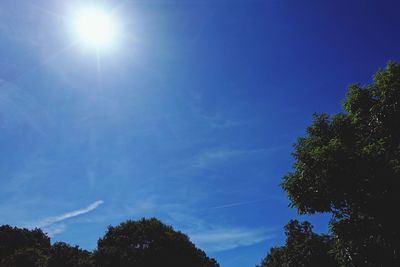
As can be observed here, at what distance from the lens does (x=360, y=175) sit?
16375 millimetres

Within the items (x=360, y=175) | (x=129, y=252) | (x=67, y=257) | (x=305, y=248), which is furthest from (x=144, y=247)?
(x=360, y=175)

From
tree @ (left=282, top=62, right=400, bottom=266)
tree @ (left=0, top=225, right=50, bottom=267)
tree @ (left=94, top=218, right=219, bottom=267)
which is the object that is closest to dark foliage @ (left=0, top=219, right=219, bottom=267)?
tree @ (left=94, top=218, right=219, bottom=267)

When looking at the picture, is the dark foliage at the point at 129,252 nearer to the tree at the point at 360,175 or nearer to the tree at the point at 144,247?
the tree at the point at 144,247

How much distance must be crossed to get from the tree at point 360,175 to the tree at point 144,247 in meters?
36.5

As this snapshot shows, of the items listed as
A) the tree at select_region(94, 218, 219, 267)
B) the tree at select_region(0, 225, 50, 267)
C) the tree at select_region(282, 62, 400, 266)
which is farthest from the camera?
the tree at select_region(0, 225, 50, 267)

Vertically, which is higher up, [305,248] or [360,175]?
[305,248]

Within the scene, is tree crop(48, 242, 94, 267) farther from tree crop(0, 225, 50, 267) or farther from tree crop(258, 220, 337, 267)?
tree crop(258, 220, 337, 267)

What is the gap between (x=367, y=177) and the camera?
16266mm

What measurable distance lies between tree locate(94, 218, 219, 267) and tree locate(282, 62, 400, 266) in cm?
3652

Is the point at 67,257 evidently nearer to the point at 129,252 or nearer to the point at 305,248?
the point at 129,252

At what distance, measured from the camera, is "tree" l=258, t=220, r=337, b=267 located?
2525 inches

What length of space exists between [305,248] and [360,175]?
55.3 meters

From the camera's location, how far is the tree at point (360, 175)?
16.1 m

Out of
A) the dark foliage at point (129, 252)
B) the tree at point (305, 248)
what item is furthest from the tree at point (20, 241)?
the tree at point (305, 248)
